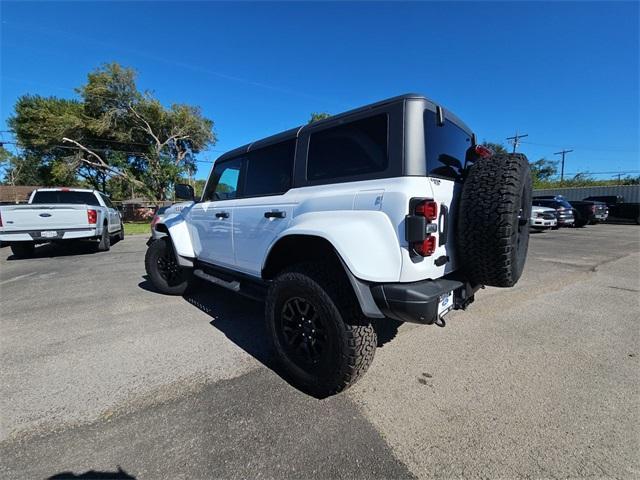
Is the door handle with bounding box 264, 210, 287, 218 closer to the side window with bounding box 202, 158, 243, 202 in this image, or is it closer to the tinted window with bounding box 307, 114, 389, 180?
the tinted window with bounding box 307, 114, 389, 180

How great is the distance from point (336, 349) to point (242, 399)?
769 mm

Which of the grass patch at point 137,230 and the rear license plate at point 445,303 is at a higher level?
the grass patch at point 137,230

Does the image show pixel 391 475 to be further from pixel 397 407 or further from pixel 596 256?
pixel 596 256

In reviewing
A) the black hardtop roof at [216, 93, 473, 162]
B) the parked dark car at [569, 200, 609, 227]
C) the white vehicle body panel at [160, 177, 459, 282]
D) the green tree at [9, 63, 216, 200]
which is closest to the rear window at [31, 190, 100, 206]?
the black hardtop roof at [216, 93, 473, 162]

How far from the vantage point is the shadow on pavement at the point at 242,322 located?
113 inches

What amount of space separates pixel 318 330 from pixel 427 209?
1141 mm

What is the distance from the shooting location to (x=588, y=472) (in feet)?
5.15

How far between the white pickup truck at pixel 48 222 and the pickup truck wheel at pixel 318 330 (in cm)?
750

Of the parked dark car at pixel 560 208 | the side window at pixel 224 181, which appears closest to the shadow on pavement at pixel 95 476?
the side window at pixel 224 181

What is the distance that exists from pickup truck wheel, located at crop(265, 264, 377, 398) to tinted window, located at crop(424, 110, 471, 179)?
3.39ft

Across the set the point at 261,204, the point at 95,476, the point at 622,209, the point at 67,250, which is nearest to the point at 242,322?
the point at 261,204

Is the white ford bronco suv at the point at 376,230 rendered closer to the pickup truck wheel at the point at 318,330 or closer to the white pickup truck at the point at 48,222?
the pickup truck wheel at the point at 318,330

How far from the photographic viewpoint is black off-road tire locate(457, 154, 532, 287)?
198cm

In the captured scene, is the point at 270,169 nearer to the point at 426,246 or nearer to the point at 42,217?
the point at 426,246
